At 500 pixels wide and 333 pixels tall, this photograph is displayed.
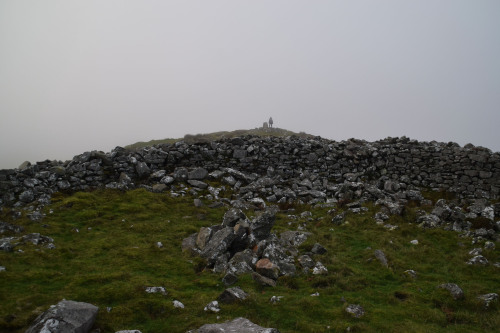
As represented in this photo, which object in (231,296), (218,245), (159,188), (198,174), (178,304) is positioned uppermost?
(198,174)

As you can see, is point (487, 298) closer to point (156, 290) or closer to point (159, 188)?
point (156, 290)

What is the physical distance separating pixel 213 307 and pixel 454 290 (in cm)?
693

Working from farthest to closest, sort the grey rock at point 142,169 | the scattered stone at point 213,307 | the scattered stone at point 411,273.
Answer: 1. the grey rock at point 142,169
2. the scattered stone at point 411,273
3. the scattered stone at point 213,307

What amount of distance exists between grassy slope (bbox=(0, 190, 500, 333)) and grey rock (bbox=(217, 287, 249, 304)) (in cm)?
23

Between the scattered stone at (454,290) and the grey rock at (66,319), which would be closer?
the grey rock at (66,319)

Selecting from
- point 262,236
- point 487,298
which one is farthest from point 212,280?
point 487,298

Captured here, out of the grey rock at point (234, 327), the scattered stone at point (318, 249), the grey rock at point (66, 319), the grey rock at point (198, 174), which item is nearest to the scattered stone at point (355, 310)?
the grey rock at point (234, 327)

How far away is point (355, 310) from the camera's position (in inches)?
330

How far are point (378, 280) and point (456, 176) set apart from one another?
13.9 metres

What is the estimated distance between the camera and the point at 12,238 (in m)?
12.1

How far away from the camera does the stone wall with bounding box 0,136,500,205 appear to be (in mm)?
19625

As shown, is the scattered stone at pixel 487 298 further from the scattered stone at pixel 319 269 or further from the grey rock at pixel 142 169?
the grey rock at pixel 142 169

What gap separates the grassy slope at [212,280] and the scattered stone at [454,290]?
0.19 metres

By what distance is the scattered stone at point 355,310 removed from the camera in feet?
27.0
